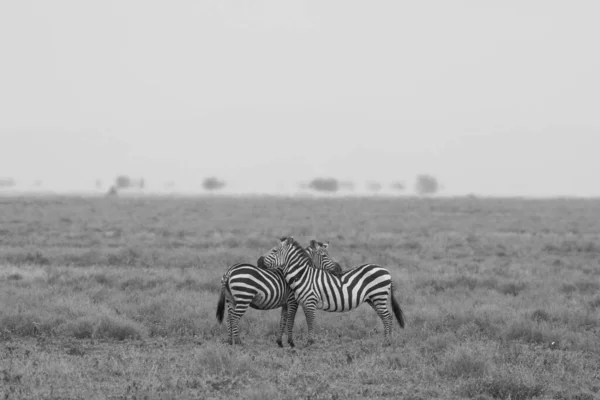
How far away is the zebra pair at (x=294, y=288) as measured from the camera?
11.8 metres

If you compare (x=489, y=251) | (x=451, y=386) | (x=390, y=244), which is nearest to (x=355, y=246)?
(x=390, y=244)

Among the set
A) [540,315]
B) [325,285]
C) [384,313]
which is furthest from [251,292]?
[540,315]

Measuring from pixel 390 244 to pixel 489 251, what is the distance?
409cm

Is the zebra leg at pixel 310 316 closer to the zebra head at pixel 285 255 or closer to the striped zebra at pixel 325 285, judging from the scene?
the striped zebra at pixel 325 285

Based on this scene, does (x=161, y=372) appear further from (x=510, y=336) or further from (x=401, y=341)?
(x=510, y=336)

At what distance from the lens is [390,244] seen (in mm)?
28406

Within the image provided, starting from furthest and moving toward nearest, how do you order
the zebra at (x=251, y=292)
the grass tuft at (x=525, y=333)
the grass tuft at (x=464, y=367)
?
1. the grass tuft at (x=525, y=333)
2. the zebra at (x=251, y=292)
3. the grass tuft at (x=464, y=367)

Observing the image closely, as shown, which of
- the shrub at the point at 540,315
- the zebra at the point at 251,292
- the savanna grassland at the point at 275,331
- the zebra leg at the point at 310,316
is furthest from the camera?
the shrub at the point at 540,315

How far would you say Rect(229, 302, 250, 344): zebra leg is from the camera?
38.5ft

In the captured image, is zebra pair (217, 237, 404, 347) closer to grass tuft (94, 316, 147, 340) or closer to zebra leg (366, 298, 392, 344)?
zebra leg (366, 298, 392, 344)

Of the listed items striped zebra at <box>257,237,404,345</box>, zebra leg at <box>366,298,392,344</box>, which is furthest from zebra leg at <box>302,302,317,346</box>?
zebra leg at <box>366,298,392,344</box>

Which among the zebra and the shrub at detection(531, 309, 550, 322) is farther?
the shrub at detection(531, 309, 550, 322)

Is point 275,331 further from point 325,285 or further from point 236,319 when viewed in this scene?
point 325,285

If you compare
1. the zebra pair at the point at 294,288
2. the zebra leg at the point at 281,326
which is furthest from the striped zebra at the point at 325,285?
the zebra leg at the point at 281,326
